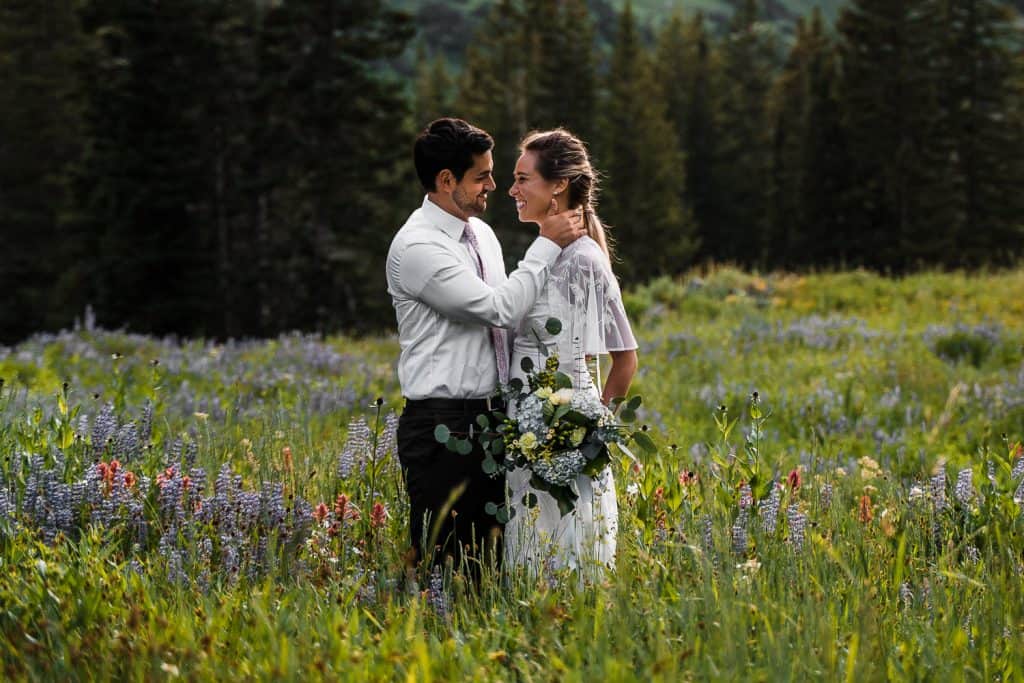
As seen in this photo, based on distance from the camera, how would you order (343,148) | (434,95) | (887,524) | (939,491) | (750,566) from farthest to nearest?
1. (434,95)
2. (343,148)
3. (939,491)
4. (750,566)
5. (887,524)

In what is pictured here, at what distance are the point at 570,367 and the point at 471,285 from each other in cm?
51

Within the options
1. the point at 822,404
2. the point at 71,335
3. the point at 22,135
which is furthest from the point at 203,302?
the point at 822,404

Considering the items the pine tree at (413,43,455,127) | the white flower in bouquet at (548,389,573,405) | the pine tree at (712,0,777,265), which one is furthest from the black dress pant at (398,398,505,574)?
the pine tree at (413,43,455,127)

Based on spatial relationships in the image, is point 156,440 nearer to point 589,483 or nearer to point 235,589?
point 235,589

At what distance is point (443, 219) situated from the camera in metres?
4.13

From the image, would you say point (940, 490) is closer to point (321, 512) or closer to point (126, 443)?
point (321, 512)

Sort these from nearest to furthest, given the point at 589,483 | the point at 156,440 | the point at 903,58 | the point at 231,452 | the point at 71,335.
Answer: the point at 589,483 → the point at 156,440 → the point at 231,452 → the point at 71,335 → the point at 903,58

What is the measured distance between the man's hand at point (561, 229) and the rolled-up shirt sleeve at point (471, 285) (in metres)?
0.04

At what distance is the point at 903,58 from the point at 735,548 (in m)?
38.9

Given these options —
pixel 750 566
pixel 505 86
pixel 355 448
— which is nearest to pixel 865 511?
pixel 750 566

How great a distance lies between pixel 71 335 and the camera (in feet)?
37.4

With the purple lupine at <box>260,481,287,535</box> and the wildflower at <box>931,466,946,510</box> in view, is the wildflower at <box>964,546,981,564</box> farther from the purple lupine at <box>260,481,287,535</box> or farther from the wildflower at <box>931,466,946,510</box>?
the purple lupine at <box>260,481,287,535</box>

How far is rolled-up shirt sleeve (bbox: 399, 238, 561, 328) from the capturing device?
386 cm

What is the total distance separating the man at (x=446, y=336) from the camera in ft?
13.1
